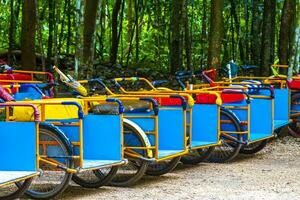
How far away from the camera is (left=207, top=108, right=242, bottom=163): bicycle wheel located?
8758mm

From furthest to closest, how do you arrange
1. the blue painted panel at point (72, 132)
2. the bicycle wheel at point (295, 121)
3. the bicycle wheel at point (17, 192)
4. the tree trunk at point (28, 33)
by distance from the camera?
1. the tree trunk at point (28, 33)
2. the bicycle wheel at point (295, 121)
3. the blue painted panel at point (72, 132)
4. the bicycle wheel at point (17, 192)

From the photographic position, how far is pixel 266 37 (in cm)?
1477

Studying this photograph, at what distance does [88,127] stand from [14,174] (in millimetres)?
1258

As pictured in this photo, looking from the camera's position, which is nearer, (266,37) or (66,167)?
(66,167)

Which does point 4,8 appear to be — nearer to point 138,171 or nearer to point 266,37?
point 266,37

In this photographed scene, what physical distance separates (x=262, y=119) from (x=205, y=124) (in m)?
1.40

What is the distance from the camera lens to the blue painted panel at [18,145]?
5.52 meters

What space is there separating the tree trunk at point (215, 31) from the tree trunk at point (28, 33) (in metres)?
4.26

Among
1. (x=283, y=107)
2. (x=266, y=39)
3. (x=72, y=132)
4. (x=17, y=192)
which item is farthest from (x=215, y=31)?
(x=17, y=192)

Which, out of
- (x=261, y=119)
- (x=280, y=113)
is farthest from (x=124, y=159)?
(x=280, y=113)

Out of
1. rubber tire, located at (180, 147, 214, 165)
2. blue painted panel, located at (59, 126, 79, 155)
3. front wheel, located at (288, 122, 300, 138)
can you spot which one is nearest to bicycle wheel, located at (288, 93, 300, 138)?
front wheel, located at (288, 122, 300, 138)

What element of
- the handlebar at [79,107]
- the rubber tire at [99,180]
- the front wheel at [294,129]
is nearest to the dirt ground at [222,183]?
the rubber tire at [99,180]

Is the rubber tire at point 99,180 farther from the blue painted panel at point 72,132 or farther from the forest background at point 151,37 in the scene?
the forest background at point 151,37

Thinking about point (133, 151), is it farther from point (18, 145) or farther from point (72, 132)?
point (18, 145)
